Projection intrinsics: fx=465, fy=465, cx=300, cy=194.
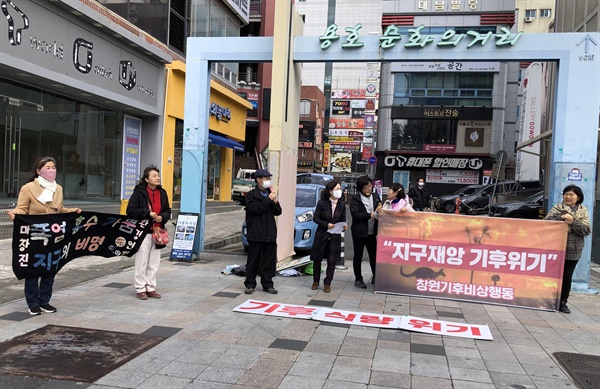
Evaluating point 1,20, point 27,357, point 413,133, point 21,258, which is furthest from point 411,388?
point 413,133

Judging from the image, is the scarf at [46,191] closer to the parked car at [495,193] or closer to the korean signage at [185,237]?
the korean signage at [185,237]

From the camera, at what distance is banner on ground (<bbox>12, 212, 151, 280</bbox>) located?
17.2 ft

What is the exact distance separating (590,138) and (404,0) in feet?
103

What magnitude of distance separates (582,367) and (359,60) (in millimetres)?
6172

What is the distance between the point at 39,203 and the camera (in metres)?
5.37

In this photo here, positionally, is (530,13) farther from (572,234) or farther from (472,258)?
(472,258)

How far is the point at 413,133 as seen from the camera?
34750 millimetres

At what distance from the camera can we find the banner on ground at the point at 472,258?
6637 mm

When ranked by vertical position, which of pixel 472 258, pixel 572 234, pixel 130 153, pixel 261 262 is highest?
pixel 130 153

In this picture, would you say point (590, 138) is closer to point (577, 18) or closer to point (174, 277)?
point (174, 277)

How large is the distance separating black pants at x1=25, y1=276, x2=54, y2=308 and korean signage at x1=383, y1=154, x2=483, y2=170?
31394 millimetres

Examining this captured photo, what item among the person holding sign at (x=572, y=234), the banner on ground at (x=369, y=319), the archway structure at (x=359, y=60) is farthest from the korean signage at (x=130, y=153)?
the person holding sign at (x=572, y=234)

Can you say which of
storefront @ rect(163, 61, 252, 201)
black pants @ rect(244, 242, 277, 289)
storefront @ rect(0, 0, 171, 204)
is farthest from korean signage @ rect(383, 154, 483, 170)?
black pants @ rect(244, 242, 277, 289)

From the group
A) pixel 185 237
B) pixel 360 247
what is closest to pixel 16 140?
pixel 185 237
